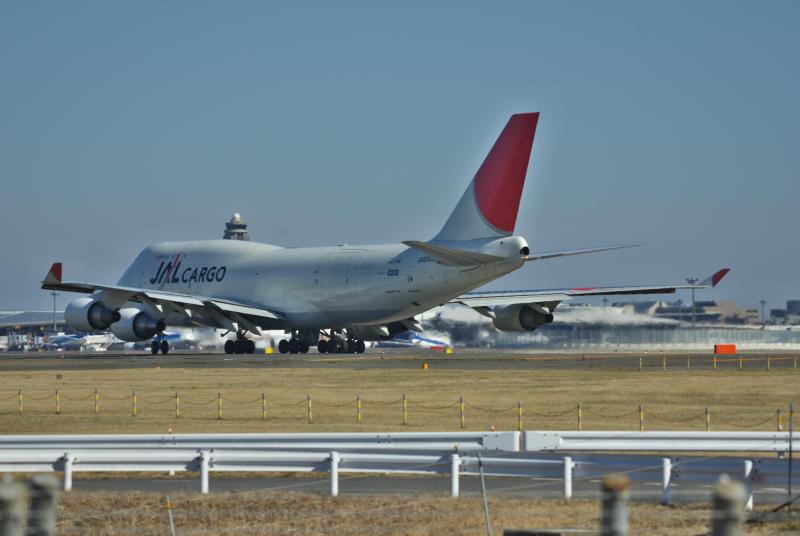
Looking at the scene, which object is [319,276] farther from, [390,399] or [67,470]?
[67,470]

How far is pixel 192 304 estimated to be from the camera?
6388cm

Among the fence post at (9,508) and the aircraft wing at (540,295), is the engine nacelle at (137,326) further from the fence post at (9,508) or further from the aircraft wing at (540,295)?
the fence post at (9,508)

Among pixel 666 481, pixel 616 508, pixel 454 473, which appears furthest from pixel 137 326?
pixel 616 508

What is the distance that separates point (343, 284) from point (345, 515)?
4804cm

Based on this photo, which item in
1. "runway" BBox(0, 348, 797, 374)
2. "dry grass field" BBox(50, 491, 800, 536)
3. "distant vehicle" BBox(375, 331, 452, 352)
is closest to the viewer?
"dry grass field" BBox(50, 491, 800, 536)

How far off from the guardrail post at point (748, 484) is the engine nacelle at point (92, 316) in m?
51.4

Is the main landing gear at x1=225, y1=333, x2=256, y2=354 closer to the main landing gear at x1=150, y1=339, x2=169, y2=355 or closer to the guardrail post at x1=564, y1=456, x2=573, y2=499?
the main landing gear at x1=150, y1=339, x2=169, y2=355

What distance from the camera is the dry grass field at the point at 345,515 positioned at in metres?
14.9

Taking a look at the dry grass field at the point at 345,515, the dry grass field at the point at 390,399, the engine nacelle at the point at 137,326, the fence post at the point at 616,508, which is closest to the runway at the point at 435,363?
the dry grass field at the point at 390,399

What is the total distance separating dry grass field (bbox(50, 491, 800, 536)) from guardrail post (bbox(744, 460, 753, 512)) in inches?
20.0

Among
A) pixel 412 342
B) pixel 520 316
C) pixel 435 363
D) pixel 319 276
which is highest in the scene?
pixel 319 276

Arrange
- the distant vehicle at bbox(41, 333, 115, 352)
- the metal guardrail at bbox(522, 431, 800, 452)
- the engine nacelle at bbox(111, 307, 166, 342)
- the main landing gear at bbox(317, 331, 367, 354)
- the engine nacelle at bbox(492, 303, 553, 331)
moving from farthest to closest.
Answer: the distant vehicle at bbox(41, 333, 115, 352) < the main landing gear at bbox(317, 331, 367, 354) < the engine nacelle at bbox(111, 307, 166, 342) < the engine nacelle at bbox(492, 303, 553, 331) < the metal guardrail at bbox(522, 431, 800, 452)

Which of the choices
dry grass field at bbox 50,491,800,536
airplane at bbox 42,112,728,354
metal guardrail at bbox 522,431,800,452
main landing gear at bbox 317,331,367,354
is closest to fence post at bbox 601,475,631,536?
dry grass field at bbox 50,491,800,536

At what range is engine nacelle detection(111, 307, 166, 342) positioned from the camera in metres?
66.1
